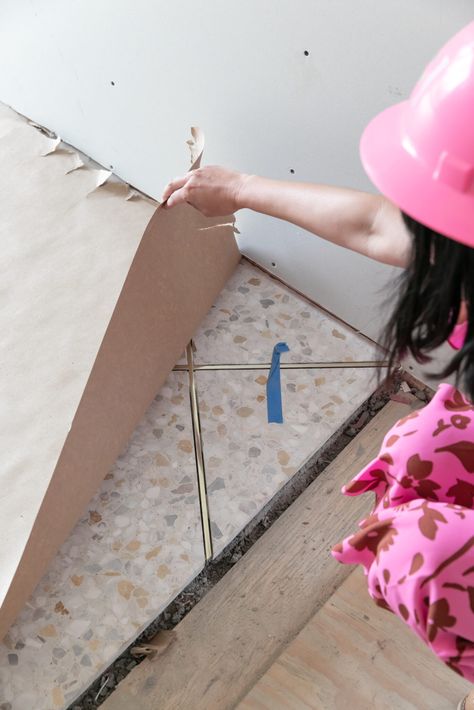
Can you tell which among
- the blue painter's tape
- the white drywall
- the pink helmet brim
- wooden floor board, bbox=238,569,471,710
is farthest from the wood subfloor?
the pink helmet brim

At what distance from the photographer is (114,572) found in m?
0.92

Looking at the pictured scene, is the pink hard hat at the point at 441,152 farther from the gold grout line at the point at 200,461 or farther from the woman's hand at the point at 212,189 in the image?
the gold grout line at the point at 200,461

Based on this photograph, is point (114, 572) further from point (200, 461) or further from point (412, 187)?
point (412, 187)

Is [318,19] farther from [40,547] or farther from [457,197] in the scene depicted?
[40,547]

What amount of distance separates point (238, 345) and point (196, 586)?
12.7 inches

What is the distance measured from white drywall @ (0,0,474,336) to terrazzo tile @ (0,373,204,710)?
0.27 meters

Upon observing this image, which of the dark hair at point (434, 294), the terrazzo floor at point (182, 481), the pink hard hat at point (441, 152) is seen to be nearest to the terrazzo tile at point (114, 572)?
the terrazzo floor at point (182, 481)

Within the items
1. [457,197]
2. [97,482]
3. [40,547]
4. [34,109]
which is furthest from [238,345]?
[457,197]

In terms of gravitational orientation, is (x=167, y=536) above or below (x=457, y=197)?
below

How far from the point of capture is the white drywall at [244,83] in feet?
2.45

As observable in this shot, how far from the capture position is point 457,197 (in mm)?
515

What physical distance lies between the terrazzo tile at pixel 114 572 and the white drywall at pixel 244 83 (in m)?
0.27

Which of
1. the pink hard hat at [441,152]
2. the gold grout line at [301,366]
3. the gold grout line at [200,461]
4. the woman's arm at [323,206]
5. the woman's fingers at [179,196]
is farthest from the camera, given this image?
the gold grout line at [301,366]

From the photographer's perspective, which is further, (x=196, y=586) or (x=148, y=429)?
(x=148, y=429)
